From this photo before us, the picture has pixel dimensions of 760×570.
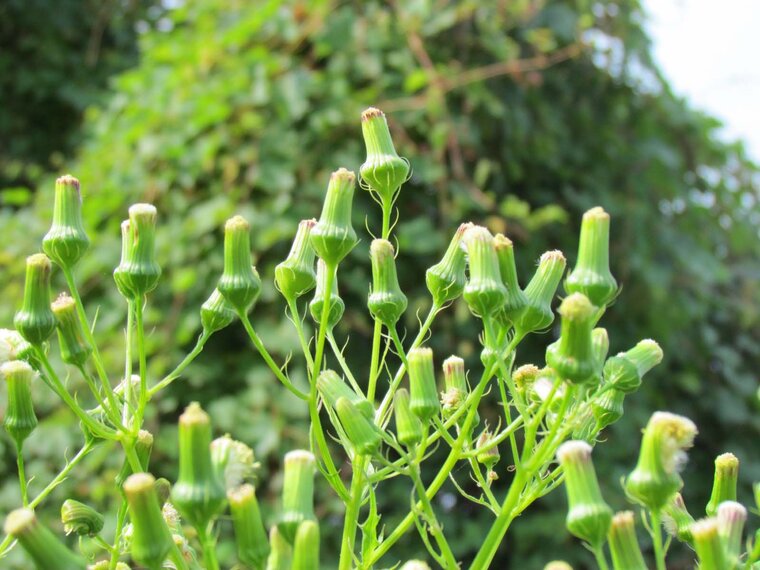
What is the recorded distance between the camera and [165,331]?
202 cm

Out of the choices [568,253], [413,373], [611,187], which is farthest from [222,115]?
[413,373]

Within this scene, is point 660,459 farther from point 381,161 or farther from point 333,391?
point 381,161

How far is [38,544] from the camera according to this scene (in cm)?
50

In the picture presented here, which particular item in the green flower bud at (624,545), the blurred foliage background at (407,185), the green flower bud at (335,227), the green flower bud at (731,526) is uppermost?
the green flower bud at (335,227)

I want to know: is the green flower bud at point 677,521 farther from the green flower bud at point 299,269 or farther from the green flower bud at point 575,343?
the green flower bud at point 299,269

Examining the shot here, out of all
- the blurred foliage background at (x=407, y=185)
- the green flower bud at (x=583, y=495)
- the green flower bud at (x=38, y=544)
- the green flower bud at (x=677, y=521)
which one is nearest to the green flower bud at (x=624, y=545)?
the green flower bud at (x=583, y=495)

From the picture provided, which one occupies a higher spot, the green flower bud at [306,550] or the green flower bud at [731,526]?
the green flower bud at [306,550]

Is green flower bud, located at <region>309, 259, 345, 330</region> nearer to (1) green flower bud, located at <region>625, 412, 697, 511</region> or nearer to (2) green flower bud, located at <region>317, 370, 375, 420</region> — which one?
(2) green flower bud, located at <region>317, 370, 375, 420</region>

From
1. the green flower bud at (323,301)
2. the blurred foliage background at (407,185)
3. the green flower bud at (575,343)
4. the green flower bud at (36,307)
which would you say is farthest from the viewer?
the blurred foliage background at (407,185)

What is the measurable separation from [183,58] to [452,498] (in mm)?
1235

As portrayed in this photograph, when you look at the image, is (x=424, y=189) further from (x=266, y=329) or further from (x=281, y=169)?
(x=266, y=329)

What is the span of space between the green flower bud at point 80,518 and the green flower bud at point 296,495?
207 millimetres

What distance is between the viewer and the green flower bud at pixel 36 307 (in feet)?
2.33

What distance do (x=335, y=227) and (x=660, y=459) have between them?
0.33 m
